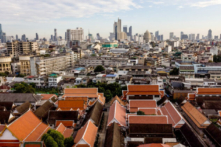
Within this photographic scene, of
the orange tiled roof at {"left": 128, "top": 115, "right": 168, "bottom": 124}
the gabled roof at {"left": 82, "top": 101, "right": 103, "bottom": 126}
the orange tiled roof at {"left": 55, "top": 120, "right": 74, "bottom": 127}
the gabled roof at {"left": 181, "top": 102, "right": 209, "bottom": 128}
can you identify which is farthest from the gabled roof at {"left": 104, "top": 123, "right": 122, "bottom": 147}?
the gabled roof at {"left": 181, "top": 102, "right": 209, "bottom": 128}

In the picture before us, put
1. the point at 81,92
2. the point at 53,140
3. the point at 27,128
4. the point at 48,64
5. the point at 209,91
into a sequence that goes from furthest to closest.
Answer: the point at 48,64 < the point at 81,92 < the point at 209,91 < the point at 27,128 < the point at 53,140

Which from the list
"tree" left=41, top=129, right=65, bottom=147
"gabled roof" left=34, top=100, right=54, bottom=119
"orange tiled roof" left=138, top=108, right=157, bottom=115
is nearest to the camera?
"tree" left=41, top=129, right=65, bottom=147

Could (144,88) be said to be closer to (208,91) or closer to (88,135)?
(208,91)

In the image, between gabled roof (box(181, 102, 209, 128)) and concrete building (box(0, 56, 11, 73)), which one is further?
concrete building (box(0, 56, 11, 73))

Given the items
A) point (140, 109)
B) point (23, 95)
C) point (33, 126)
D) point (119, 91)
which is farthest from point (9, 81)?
point (140, 109)

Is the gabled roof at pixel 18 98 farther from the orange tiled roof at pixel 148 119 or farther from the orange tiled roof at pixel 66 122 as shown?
the orange tiled roof at pixel 148 119

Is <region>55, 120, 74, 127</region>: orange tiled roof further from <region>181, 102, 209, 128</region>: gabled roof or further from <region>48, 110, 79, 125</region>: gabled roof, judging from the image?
<region>181, 102, 209, 128</region>: gabled roof

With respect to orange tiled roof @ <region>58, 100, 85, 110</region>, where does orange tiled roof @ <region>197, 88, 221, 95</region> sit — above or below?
above

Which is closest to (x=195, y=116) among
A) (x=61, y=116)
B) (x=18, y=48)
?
(x=61, y=116)
